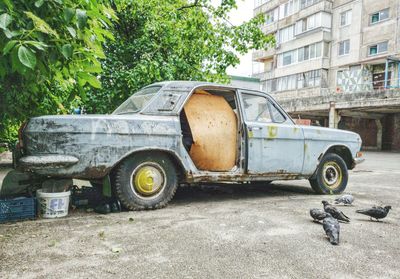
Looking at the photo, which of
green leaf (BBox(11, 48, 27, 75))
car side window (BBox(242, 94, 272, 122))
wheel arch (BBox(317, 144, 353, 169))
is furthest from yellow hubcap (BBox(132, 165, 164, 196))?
wheel arch (BBox(317, 144, 353, 169))

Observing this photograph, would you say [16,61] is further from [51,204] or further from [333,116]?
[333,116]

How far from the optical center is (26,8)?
9.13 feet

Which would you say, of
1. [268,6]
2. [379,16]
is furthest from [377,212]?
[268,6]

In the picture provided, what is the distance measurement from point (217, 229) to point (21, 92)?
8.99ft

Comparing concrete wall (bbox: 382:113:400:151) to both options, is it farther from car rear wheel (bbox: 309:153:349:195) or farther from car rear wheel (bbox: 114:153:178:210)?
car rear wheel (bbox: 114:153:178:210)

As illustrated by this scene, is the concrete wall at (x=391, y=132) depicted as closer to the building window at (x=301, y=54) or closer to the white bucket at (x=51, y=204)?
the building window at (x=301, y=54)

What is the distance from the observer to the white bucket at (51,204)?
3863 mm

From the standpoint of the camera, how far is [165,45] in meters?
9.94

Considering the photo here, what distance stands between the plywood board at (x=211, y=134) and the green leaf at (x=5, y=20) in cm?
286

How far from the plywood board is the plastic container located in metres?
2.20

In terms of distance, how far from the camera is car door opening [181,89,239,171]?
4.96 meters

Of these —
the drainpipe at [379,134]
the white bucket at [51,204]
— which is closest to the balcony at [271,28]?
the drainpipe at [379,134]

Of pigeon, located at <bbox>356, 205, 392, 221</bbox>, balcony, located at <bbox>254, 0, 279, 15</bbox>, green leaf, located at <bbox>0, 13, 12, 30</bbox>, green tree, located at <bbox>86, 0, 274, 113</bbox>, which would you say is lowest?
pigeon, located at <bbox>356, 205, 392, 221</bbox>

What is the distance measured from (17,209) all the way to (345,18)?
3642 cm
